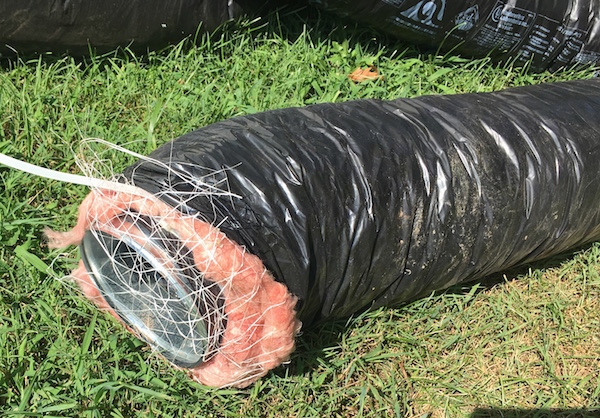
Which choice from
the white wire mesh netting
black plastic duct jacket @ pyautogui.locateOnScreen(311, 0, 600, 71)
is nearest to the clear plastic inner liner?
the white wire mesh netting

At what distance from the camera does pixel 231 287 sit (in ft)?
4.71

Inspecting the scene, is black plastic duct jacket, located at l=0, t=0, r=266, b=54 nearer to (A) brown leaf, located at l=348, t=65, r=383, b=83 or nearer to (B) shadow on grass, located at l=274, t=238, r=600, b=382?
(A) brown leaf, located at l=348, t=65, r=383, b=83

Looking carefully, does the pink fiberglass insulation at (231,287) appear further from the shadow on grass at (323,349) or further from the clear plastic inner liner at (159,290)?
the shadow on grass at (323,349)

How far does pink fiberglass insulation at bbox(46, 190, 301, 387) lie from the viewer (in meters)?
1.41

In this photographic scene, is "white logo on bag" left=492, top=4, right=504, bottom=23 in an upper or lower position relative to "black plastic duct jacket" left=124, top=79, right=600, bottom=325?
upper

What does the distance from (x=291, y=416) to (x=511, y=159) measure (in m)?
1.04


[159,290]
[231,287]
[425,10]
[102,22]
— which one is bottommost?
[159,290]

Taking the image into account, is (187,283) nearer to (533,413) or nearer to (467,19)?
(533,413)

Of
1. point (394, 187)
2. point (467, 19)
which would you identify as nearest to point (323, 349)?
point (394, 187)

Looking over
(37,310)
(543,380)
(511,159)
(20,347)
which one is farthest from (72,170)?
(543,380)

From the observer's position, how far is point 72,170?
2.27 m

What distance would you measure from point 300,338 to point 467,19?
61.7 inches

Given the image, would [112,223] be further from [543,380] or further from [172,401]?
[543,380]

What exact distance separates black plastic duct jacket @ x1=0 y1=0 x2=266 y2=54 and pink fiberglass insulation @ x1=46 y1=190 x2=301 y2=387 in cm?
109
